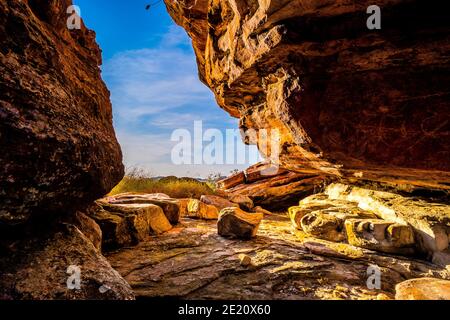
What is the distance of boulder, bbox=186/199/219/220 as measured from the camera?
7.81m

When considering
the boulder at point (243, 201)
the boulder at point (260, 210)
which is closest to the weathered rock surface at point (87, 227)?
A: the boulder at point (243, 201)

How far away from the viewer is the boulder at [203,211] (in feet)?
25.6

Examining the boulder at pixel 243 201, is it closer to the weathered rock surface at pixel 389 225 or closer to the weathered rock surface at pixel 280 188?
the weathered rock surface at pixel 280 188

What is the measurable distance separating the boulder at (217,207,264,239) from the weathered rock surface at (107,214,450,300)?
8.9 inches

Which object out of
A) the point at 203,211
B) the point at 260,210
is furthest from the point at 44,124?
the point at 260,210

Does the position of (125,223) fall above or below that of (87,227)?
below

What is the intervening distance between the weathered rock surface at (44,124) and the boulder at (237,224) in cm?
275

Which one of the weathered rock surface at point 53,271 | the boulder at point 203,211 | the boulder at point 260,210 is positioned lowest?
the boulder at point 260,210

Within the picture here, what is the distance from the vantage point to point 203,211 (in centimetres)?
787

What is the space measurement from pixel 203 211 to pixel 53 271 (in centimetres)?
584

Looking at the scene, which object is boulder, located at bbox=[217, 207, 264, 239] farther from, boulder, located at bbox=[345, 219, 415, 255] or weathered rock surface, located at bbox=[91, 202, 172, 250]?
boulder, located at bbox=[345, 219, 415, 255]

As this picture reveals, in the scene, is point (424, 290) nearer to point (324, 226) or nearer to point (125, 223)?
point (324, 226)

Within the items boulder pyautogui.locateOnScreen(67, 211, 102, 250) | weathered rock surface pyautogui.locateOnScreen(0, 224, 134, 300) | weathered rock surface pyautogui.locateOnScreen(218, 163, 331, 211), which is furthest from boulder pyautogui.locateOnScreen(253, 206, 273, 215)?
weathered rock surface pyautogui.locateOnScreen(0, 224, 134, 300)
